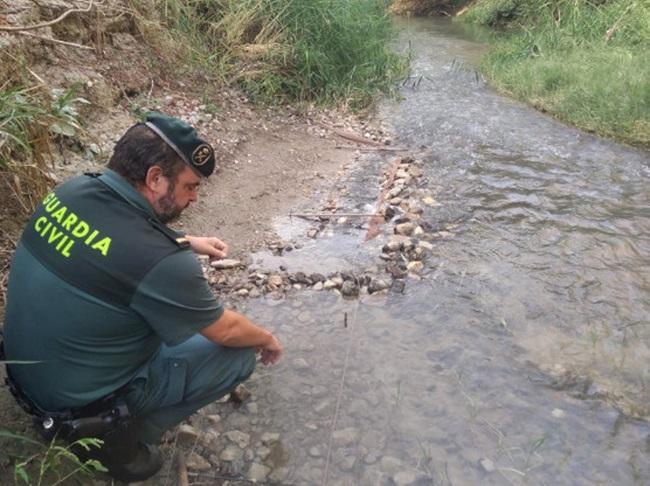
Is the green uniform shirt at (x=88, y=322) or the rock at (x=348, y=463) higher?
the green uniform shirt at (x=88, y=322)

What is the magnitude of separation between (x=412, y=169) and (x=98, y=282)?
4.15 m

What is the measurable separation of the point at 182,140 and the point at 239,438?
138 centimetres

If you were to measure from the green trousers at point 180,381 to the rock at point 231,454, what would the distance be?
32 cm

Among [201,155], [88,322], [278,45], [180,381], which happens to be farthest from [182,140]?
[278,45]

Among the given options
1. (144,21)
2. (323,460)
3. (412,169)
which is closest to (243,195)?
(412,169)

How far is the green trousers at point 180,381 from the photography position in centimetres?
215

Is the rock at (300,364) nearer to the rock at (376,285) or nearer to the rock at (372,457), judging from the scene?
the rock at (372,457)

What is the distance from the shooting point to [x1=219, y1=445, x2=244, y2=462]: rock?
2.51 meters

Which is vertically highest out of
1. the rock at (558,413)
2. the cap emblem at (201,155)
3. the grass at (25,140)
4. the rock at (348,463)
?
the cap emblem at (201,155)

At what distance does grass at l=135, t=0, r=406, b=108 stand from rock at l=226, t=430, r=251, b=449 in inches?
175

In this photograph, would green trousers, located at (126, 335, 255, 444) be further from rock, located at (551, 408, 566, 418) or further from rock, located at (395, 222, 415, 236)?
rock, located at (395, 222, 415, 236)

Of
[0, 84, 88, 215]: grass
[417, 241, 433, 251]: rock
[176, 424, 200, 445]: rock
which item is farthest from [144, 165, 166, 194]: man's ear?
[417, 241, 433, 251]: rock

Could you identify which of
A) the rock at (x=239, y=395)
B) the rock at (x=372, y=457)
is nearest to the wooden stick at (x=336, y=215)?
the rock at (x=239, y=395)

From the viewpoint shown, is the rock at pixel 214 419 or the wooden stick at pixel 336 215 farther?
the wooden stick at pixel 336 215
